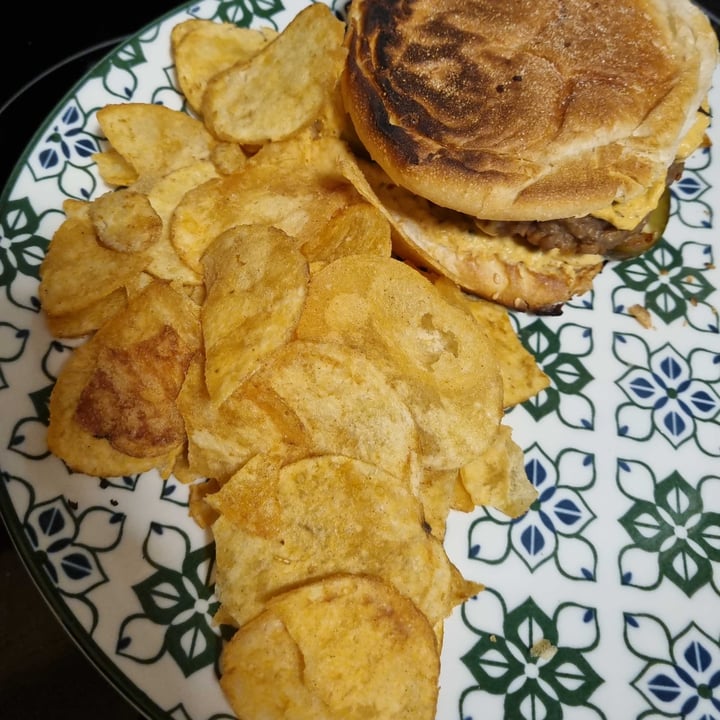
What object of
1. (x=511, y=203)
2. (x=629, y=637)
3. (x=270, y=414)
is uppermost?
(x=511, y=203)

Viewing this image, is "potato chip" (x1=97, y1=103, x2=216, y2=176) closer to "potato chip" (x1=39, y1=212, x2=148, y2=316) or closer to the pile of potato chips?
the pile of potato chips

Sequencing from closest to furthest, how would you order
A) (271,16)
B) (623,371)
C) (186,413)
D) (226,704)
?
(226,704), (186,413), (623,371), (271,16)

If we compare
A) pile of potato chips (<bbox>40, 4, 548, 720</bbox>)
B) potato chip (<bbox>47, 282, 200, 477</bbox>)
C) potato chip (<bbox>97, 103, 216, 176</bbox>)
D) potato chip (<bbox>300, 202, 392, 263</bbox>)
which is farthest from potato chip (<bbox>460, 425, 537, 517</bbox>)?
potato chip (<bbox>97, 103, 216, 176</bbox>)

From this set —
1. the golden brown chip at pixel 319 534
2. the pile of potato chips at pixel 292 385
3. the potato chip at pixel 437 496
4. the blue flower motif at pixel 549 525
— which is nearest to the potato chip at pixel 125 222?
the pile of potato chips at pixel 292 385

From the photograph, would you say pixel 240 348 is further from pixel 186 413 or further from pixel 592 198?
pixel 592 198

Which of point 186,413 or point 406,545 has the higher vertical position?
point 186,413

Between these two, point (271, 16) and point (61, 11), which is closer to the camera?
point (271, 16)

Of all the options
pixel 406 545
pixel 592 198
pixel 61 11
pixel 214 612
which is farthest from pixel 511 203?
pixel 61 11

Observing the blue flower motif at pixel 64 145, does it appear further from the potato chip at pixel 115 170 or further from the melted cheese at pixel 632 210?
the melted cheese at pixel 632 210
